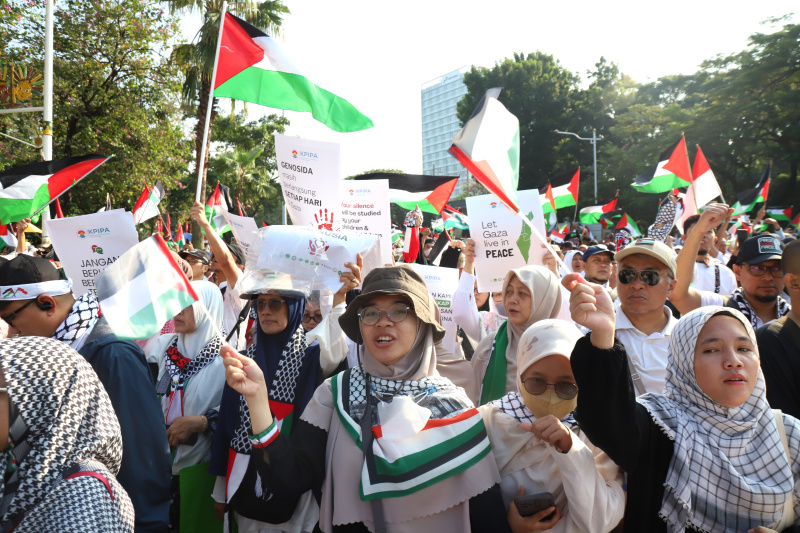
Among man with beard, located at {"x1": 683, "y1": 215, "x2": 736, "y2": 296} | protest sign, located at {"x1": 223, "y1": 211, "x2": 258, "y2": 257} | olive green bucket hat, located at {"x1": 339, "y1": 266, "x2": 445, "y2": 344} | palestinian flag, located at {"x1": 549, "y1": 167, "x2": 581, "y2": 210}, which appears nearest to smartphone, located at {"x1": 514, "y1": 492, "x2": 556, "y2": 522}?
olive green bucket hat, located at {"x1": 339, "y1": 266, "x2": 445, "y2": 344}

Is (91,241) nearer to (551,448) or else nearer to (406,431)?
(406,431)

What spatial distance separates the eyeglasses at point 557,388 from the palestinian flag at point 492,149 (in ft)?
5.87

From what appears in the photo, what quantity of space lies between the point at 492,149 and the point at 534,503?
2511 millimetres

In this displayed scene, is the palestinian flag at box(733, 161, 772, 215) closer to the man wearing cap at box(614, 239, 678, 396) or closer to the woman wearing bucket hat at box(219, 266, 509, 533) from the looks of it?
the man wearing cap at box(614, 239, 678, 396)

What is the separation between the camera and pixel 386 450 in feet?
6.38

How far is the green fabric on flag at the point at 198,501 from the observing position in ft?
9.03

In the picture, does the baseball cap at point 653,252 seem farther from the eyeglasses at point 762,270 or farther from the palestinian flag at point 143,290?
the palestinian flag at point 143,290

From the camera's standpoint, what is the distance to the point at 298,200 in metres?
3.87

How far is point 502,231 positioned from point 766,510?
2.96 m

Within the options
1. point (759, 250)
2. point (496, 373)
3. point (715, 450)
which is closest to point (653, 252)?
point (759, 250)

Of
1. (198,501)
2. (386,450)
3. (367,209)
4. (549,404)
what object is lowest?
(198,501)

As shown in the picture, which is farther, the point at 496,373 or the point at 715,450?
the point at 496,373

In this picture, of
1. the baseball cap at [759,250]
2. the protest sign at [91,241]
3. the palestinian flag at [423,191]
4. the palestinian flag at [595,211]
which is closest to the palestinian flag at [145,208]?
the palestinian flag at [423,191]

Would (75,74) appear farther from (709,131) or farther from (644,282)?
(709,131)
